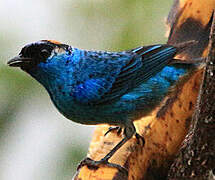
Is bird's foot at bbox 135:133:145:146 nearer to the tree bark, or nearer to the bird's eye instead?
the tree bark

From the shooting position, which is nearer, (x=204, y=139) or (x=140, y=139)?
(x=204, y=139)

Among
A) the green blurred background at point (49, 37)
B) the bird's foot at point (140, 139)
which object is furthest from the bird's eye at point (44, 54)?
the bird's foot at point (140, 139)

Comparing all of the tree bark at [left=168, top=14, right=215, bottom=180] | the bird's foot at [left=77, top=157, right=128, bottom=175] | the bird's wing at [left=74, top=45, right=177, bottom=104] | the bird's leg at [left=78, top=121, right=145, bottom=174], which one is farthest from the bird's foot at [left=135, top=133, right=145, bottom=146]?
the bird's wing at [left=74, top=45, right=177, bottom=104]

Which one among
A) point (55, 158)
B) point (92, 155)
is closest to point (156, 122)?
point (92, 155)

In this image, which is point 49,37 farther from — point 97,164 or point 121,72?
point 97,164

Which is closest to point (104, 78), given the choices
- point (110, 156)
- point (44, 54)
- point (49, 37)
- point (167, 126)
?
point (44, 54)

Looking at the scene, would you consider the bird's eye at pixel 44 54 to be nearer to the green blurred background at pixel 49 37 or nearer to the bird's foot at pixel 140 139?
the green blurred background at pixel 49 37

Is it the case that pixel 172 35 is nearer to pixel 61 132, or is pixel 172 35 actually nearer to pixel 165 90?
pixel 165 90
